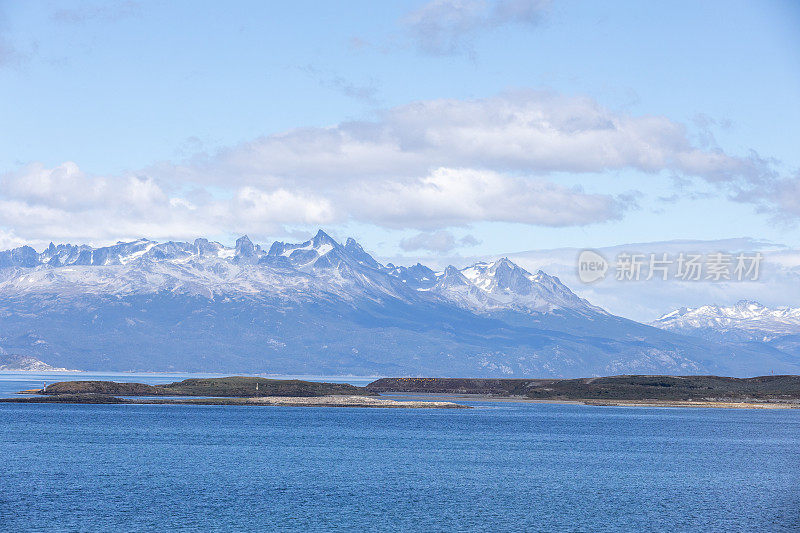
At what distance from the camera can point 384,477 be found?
324ft

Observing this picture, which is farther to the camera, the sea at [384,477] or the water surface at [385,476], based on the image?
the water surface at [385,476]

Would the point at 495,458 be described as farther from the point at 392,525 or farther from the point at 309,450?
the point at 392,525

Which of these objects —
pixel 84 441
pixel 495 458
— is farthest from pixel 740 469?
pixel 84 441

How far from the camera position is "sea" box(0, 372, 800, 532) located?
74.8 meters

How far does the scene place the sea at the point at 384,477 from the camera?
245ft

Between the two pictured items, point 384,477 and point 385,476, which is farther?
point 385,476

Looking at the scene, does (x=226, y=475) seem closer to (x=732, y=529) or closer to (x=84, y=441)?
(x=84, y=441)

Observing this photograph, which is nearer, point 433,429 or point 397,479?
point 397,479

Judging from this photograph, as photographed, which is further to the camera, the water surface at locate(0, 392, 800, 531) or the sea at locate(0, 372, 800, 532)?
the water surface at locate(0, 392, 800, 531)

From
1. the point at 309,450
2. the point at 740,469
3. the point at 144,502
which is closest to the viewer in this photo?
the point at 144,502

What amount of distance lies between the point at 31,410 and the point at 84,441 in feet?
216

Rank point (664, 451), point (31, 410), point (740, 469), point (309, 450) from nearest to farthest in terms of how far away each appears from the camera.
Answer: point (740, 469)
point (309, 450)
point (664, 451)
point (31, 410)

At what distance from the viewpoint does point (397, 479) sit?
9756 centimetres

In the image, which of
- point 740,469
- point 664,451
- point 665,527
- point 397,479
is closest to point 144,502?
point 397,479
